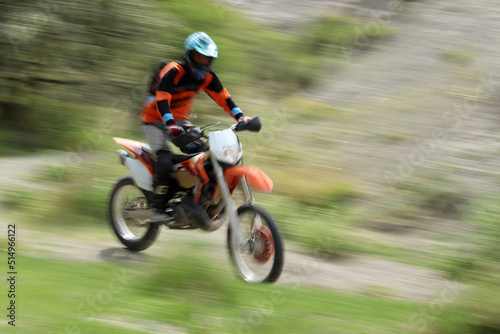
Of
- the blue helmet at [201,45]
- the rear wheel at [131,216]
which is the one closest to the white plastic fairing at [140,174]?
the rear wheel at [131,216]

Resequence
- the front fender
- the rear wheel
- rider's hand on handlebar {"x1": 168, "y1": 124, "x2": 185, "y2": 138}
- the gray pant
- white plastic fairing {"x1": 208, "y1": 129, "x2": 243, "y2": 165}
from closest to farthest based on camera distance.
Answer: the front fender → white plastic fairing {"x1": 208, "y1": 129, "x2": 243, "y2": 165} → rider's hand on handlebar {"x1": 168, "y1": 124, "x2": 185, "y2": 138} → the gray pant → the rear wheel

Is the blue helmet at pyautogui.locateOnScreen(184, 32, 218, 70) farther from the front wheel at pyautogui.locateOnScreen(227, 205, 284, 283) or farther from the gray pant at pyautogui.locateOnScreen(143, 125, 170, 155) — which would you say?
the front wheel at pyautogui.locateOnScreen(227, 205, 284, 283)

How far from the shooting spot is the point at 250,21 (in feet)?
58.5

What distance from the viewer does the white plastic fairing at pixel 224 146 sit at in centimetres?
657

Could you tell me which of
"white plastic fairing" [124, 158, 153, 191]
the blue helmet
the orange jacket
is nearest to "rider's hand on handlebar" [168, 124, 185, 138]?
the orange jacket

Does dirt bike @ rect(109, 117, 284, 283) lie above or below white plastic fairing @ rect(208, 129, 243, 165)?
below

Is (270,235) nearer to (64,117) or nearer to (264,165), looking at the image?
(264,165)

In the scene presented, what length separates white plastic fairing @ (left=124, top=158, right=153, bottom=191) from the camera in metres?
7.43

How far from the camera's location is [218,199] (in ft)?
22.8

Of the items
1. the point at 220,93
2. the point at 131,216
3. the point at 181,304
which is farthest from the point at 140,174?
the point at 181,304

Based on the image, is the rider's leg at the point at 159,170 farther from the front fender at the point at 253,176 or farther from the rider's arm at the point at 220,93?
the front fender at the point at 253,176

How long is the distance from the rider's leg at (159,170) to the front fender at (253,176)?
0.86 meters

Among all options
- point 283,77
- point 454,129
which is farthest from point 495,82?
point 283,77

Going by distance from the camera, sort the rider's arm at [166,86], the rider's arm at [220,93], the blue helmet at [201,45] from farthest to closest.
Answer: the rider's arm at [220,93], the rider's arm at [166,86], the blue helmet at [201,45]
